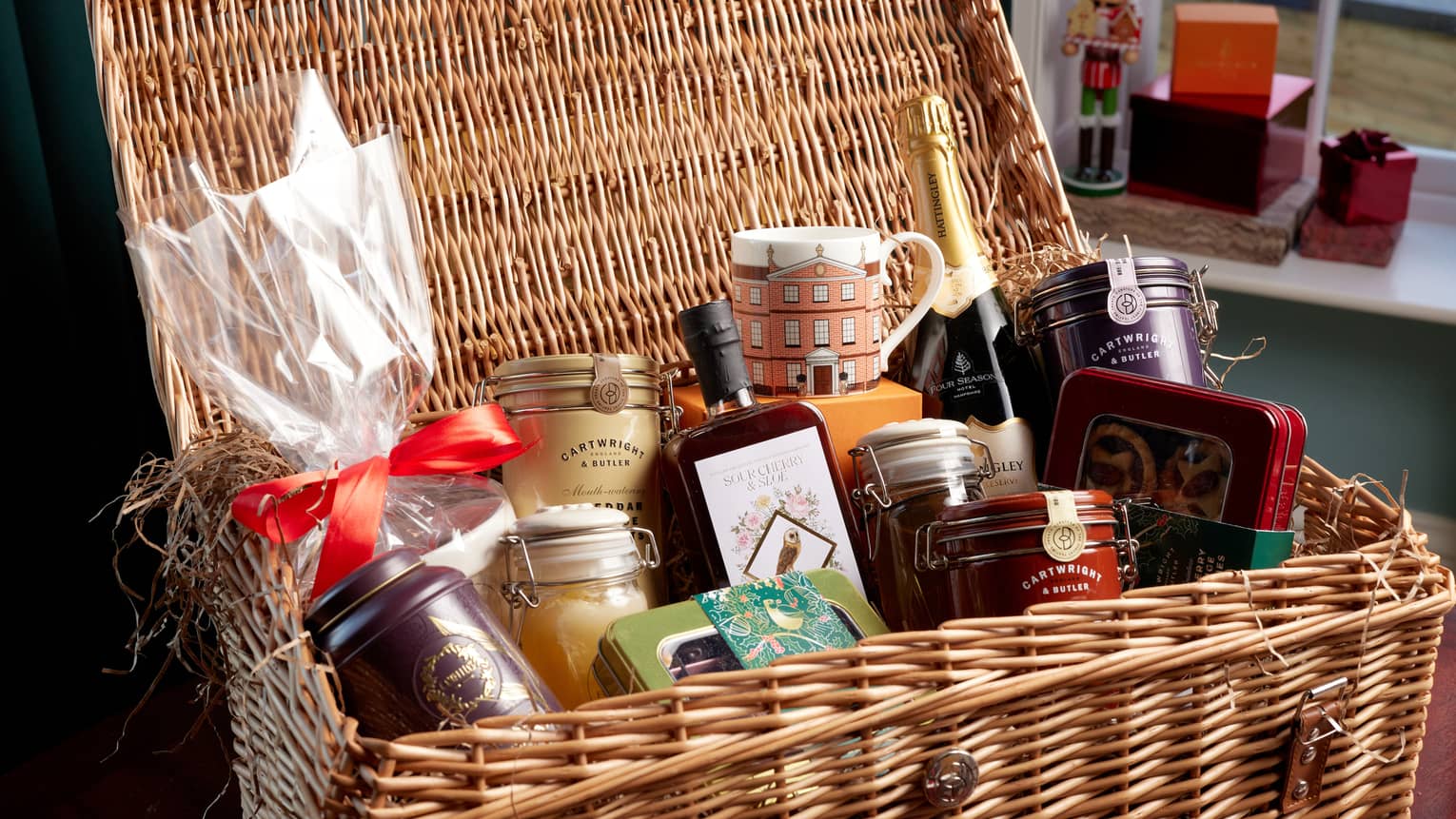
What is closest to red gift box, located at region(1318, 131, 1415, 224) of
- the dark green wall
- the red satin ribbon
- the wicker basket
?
the dark green wall

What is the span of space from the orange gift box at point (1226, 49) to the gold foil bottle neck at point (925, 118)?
1116mm

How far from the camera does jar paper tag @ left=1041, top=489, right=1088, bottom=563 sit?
78 centimetres

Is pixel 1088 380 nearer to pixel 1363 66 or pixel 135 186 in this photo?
pixel 135 186

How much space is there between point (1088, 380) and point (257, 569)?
2.11 feet

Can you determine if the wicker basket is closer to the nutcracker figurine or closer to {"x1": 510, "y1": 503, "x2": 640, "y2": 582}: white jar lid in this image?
{"x1": 510, "y1": 503, "x2": 640, "y2": 582}: white jar lid

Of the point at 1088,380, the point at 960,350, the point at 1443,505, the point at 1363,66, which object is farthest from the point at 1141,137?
the point at 1088,380

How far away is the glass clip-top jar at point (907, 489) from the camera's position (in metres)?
0.92

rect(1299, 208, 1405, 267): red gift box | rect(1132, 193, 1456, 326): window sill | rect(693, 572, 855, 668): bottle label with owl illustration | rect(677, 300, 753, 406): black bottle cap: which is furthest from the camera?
rect(1299, 208, 1405, 267): red gift box

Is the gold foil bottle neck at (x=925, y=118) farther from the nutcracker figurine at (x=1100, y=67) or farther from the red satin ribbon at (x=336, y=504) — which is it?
the nutcracker figurine at (x=1100, y=67)

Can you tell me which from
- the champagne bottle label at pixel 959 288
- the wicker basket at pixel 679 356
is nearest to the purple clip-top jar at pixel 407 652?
the wicker basket at pixel 679 356

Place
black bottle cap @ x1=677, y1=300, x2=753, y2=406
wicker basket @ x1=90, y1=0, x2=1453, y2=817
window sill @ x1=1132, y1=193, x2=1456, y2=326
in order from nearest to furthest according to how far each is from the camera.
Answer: wicker basket @ x1=90, y1=0, x2=1453, y2=817
black bottle cap @ x1=677, y1=300, x2=753, y2=406
window sill @ x1=1132, y1=193, x2=1456, y2=326

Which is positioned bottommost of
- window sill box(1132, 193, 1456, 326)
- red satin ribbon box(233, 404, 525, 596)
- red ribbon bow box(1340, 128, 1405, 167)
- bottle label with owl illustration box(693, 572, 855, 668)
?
window sill box(1132, 193, 1456, 326)

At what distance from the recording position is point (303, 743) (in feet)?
2.15

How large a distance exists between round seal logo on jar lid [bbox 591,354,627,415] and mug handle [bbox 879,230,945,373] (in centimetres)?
27
